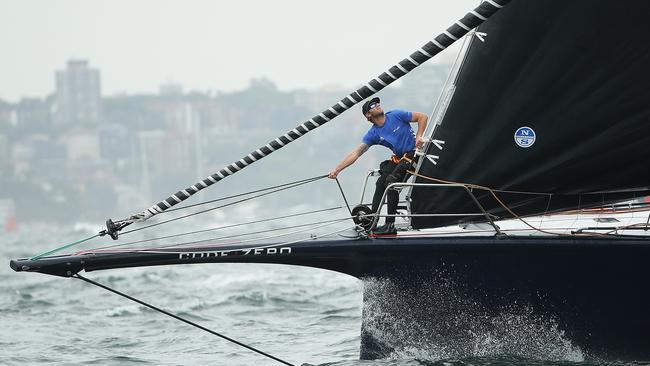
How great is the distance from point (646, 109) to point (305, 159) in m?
143

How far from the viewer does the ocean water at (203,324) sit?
34.6 feet

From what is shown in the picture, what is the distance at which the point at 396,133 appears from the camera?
968cm

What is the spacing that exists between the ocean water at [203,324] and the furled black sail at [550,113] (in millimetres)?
983

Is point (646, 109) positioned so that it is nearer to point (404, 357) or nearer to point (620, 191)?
point (620, 191)

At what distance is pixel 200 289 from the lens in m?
19.1

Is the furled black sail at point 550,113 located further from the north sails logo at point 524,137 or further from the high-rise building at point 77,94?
the high-rise building at point 77,94

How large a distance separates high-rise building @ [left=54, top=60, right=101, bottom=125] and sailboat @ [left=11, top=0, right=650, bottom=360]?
571ft

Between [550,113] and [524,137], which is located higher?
[550,113]

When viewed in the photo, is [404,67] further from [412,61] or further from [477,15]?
[477,15]

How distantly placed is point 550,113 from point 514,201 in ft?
2.35

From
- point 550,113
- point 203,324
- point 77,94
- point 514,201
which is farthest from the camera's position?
point 77,94

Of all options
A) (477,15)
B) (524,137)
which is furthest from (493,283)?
(477,15)

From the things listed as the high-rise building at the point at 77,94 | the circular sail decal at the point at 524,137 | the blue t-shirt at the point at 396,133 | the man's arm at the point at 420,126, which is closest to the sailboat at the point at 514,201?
the circular sail decal at the point at 524,137

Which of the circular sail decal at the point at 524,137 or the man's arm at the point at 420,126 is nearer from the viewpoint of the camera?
the circular sail decal at the point at 524,137
